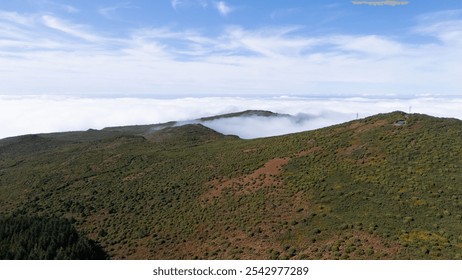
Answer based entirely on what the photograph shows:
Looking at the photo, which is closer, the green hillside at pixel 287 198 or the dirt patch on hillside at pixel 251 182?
the green hillside at pixel 287 198

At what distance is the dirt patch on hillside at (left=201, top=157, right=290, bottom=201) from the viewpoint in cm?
3978

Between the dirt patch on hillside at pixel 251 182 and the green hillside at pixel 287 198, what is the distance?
164 millimetres

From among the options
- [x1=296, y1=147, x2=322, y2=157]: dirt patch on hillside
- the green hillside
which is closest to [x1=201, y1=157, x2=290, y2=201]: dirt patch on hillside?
the green hillside

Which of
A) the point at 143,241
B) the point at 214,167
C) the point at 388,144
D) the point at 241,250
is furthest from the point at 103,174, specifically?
the point at 388,144

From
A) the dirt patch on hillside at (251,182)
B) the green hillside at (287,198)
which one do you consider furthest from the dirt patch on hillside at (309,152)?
the dirt patch on hillside at (251,182)

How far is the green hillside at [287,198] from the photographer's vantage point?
24797 millimetres

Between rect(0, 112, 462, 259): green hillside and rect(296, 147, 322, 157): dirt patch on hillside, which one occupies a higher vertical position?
rect(296, 147, 322, 157): dirt patch on hillside

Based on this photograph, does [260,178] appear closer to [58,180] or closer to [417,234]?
[417,234]

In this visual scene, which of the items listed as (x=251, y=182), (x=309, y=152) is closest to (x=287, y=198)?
(x=251, y=182)

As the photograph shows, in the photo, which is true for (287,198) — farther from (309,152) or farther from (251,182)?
(309,152)

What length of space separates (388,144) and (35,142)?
157 meters

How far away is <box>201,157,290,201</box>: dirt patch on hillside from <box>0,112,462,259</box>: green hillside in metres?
0.16

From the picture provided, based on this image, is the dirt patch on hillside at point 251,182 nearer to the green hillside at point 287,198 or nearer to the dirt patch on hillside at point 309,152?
the green hillside at point 287,198

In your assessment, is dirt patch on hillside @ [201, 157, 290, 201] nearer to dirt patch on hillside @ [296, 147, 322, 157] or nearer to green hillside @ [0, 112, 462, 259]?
green hillside @ [0, 112, 462, 259]
